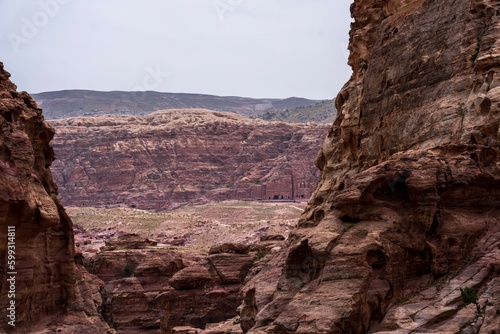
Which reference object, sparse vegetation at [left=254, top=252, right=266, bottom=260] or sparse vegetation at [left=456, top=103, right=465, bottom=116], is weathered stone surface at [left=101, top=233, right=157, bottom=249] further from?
sparse vegetation at [left=456, top=103, right=465, bottom=116]

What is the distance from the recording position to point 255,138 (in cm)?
18062

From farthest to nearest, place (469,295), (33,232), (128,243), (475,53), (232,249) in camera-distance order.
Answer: (128,243)
(232,249)
(33,232)
(475,53)
(469,295)

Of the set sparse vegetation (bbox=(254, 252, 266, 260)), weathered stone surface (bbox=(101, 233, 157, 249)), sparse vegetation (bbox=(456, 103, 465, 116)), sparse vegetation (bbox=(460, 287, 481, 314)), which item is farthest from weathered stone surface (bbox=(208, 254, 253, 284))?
sparse vegetation (bbox=(460, 287, 481, 314))

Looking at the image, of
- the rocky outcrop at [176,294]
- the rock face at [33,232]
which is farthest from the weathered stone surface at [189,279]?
the rock face at [33,232]

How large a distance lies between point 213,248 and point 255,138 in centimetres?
11562

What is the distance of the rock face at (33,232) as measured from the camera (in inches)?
1330

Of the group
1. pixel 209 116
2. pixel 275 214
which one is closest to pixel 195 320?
pixel 275 214

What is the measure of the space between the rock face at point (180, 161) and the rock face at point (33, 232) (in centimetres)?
12358

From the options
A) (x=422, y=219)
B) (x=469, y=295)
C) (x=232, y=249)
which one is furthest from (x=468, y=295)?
(x=232, y=249)

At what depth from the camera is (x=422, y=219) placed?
28.0 metres

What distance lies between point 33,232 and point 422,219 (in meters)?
17.6

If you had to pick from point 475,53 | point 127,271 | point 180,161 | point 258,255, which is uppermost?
point 475,53

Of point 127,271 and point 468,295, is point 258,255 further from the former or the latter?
point 468,295

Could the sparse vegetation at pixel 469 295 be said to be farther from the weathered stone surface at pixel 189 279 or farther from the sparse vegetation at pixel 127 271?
the sparse vegetation at pixel 127 271
